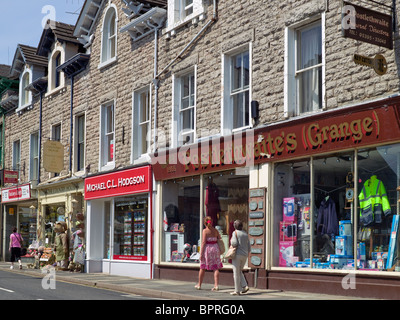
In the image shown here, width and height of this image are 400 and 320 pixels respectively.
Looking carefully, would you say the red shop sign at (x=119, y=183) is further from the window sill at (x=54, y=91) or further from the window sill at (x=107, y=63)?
the window sill at (x=54, y=91)

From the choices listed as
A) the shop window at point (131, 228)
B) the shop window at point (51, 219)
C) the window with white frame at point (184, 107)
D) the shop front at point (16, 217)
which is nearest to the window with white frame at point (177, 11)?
the window with white frame at point (184, 107)

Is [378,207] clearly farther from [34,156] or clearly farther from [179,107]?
[34,156]

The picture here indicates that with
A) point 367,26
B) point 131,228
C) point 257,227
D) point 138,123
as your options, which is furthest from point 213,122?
point 367,26

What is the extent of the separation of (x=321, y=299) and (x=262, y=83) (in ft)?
19.1

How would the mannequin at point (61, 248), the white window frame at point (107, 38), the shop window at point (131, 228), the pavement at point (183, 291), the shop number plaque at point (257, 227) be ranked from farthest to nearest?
the mannequin at point (61, 248), the white window frame at point (107, 38), the shop window at point (131, 228), the shop number plaque at point (257, 227), the pavement at point (183, 291)

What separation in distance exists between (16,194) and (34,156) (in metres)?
2.48

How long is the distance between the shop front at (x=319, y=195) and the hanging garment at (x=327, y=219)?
2 centimetres

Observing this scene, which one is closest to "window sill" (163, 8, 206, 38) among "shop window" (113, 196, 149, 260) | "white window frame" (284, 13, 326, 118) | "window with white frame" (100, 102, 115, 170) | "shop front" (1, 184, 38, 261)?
"white window frame" (284, 13, 326, 118)

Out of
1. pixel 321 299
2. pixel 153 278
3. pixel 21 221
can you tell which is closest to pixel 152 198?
pixel 153 278

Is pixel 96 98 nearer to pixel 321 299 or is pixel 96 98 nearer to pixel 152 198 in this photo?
pixel 152 198

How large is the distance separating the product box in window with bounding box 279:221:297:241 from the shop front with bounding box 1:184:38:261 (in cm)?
1829

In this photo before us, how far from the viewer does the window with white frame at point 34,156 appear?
97.3 ft

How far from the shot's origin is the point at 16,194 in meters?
31.0
